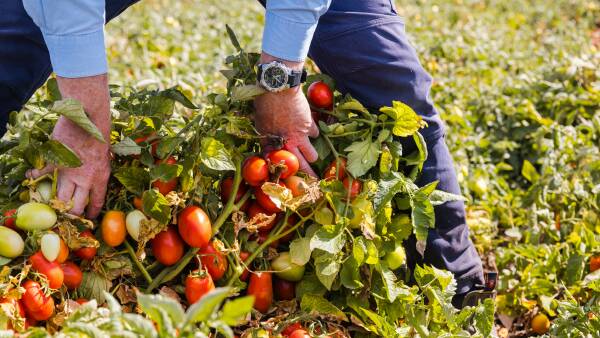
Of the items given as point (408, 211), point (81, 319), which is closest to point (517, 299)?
point (408, 211)

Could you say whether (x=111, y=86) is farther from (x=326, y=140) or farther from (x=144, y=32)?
(x=144, y=32)

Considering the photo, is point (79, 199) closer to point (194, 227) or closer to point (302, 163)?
point (194, 227)

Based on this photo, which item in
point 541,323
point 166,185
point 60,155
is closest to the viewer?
point 60,155

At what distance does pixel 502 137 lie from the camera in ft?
12.1

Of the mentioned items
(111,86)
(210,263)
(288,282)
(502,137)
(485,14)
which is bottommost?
(485,14)

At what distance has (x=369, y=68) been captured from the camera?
229cm

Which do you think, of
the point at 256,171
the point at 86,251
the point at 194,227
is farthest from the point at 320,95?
the point at 86,251

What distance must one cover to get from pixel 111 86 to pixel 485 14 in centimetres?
420

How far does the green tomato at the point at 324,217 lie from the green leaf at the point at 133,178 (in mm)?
455

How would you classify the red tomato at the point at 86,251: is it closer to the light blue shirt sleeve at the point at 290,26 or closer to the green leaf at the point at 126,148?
the green leaf at the point at 126,148

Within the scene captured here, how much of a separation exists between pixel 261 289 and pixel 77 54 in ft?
2.48

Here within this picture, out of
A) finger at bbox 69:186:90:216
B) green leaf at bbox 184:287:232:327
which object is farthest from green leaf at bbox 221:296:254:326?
finger at bbox 69:186:90:216

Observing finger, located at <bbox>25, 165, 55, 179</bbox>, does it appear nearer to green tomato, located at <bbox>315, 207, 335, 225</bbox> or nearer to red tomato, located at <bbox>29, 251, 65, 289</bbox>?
red tomato, located at <bbox>29, 251, 65, 289</bbox>

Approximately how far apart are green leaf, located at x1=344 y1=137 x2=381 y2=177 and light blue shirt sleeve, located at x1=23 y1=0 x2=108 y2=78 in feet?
2.26
